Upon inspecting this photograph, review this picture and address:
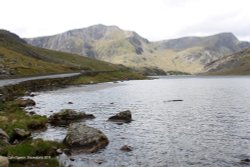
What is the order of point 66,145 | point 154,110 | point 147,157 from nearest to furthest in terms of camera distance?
point 147,157
point 66,145
point 154,110

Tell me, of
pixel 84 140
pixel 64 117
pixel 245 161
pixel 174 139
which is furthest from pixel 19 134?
pixel 245 161

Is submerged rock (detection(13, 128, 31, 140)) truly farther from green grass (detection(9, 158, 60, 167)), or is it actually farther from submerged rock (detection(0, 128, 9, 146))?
green grass (detection(9, 158, 60, 167))

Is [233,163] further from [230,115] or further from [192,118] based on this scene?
[230,115]

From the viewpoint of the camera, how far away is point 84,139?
136 ft

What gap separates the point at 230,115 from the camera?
71.2 meters

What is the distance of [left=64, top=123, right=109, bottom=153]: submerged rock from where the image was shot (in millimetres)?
40344

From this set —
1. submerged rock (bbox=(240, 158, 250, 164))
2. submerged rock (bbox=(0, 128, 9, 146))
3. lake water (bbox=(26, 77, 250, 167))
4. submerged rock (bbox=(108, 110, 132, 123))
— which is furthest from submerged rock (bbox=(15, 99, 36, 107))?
submerged rock (bbox=(240, 158, 250, 164))

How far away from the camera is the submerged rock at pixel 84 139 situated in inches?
1588

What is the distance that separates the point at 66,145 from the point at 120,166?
31.1 feet

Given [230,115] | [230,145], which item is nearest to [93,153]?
[230,145]

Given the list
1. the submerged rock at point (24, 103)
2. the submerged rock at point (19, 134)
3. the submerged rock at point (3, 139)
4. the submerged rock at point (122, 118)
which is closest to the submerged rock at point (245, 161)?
the submerged rock at point (3, 139)

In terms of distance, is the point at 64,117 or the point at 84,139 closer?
the point at 84,139

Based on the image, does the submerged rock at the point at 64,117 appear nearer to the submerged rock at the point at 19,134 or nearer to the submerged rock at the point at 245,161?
the submerged rock at the point at 19,134

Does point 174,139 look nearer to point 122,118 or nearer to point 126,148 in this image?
point 126,148
